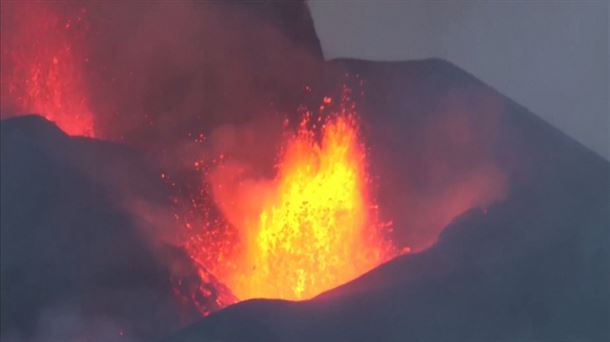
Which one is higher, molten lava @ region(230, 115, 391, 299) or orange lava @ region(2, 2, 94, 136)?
orange lava @ region(2, 2, 94, 136)

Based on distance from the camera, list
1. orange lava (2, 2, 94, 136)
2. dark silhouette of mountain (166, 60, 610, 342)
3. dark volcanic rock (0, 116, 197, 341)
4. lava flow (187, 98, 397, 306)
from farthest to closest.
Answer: lava flow (187, 98, 397, 306)
orange lava (2, 2, 94, 136)
dark volcanic rock (0, 116, 197, 341)
dark silhouette of mountain (166, 60, 610, 342)

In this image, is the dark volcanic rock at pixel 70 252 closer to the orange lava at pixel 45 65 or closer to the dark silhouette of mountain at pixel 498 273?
the orange lava at pixel 45 65

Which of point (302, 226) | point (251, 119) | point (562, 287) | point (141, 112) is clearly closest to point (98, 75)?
point (141, 112)

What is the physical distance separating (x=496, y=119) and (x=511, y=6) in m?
0.42

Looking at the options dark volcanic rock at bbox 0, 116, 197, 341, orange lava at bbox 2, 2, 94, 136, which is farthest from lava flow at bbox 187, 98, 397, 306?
orange lava at bbox 2, 2, 94, 136

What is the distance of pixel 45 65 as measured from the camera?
12.8ft

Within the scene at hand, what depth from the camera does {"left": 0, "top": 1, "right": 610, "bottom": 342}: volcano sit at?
11.5 ft

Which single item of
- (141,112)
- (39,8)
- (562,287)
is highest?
(39,8)

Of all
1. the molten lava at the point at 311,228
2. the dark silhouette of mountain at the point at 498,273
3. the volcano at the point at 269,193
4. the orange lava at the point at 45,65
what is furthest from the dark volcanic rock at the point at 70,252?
the molten lava at the point at 311,228

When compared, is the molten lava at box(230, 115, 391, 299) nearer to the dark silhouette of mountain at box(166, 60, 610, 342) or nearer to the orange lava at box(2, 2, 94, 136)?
the dark silhouette of mountain at box(166, 60, 610, 342)

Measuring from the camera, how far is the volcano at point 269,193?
3.49 metres

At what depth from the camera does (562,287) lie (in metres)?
3.49

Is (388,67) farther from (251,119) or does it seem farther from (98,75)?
(98,75)

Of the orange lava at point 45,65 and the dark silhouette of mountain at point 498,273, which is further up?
the orange lava at point 45,65
